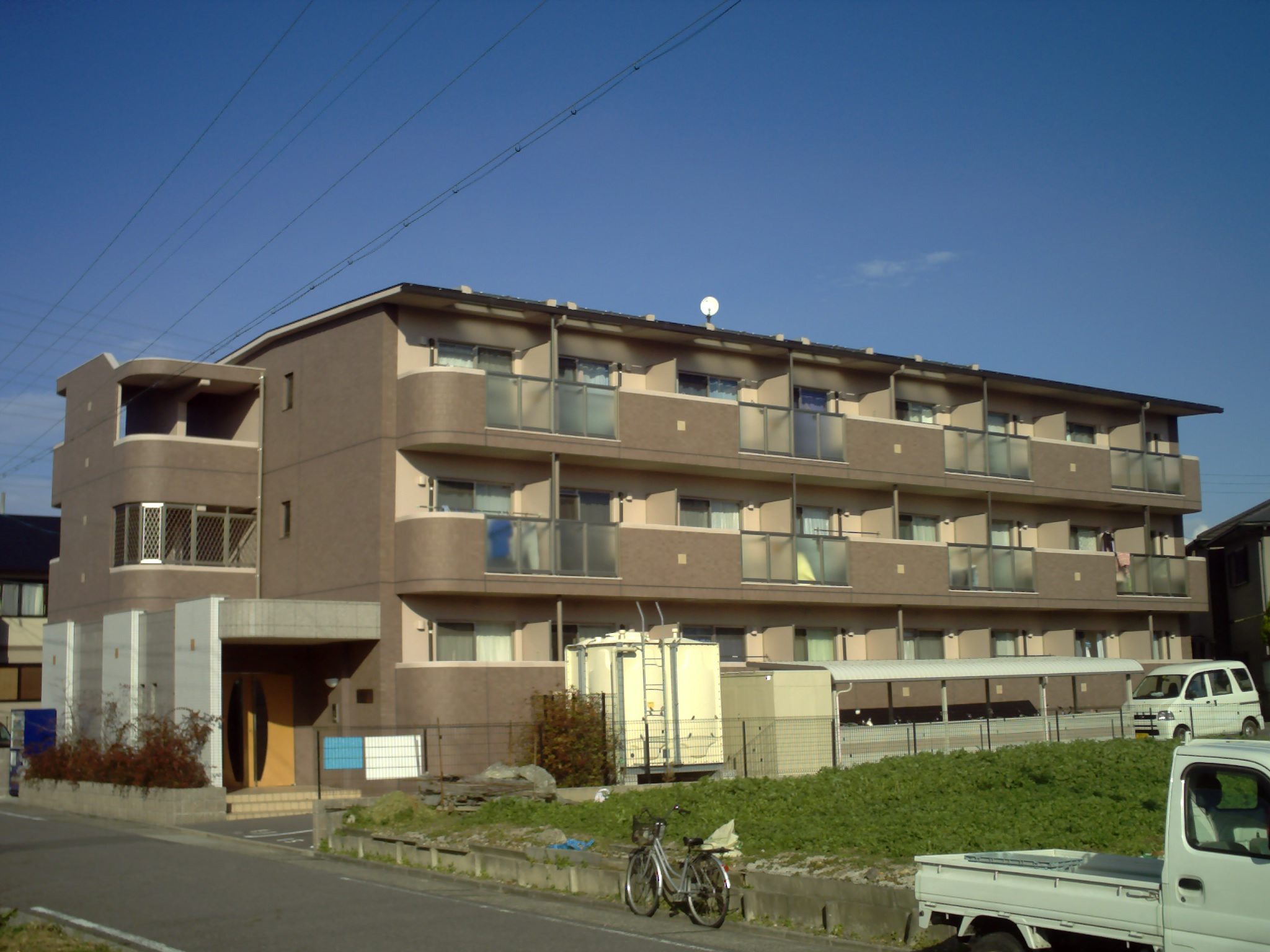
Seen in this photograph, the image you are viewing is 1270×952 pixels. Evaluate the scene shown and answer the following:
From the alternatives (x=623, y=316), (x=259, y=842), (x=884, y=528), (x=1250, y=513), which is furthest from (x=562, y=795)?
(x=1250, y=513)

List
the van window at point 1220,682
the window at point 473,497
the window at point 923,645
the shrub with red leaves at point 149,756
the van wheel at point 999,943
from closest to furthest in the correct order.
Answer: the van wheel at point 999,943 < the shrub with red leaves at point 149,756 < the window at point 473,497 < the van window at point 1220,682 < the window at point 923,645

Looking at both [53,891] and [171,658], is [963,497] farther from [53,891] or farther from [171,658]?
[53,891]

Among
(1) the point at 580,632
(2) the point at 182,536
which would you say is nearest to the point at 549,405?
(1) the point at 580,632

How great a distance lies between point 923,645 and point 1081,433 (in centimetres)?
984

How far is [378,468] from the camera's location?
26109 mm

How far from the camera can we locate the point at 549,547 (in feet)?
87.1

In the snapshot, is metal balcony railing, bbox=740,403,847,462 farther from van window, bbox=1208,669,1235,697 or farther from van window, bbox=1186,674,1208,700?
van window, bbox=1208,669,1235,697

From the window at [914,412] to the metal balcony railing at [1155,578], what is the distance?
23.4 feet

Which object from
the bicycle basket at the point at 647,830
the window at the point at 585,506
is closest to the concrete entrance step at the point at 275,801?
the window at the point at 585,506

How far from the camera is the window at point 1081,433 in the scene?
3856cm

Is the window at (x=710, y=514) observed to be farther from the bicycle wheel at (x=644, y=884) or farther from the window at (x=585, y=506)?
the bicycle wheel at (x=644, y=884)

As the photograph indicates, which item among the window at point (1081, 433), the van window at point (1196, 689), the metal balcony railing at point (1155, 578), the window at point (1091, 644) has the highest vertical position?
the window at point (1081, 433)

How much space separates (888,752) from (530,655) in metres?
7.75

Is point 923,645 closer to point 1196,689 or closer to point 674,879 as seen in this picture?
point 1196,689
